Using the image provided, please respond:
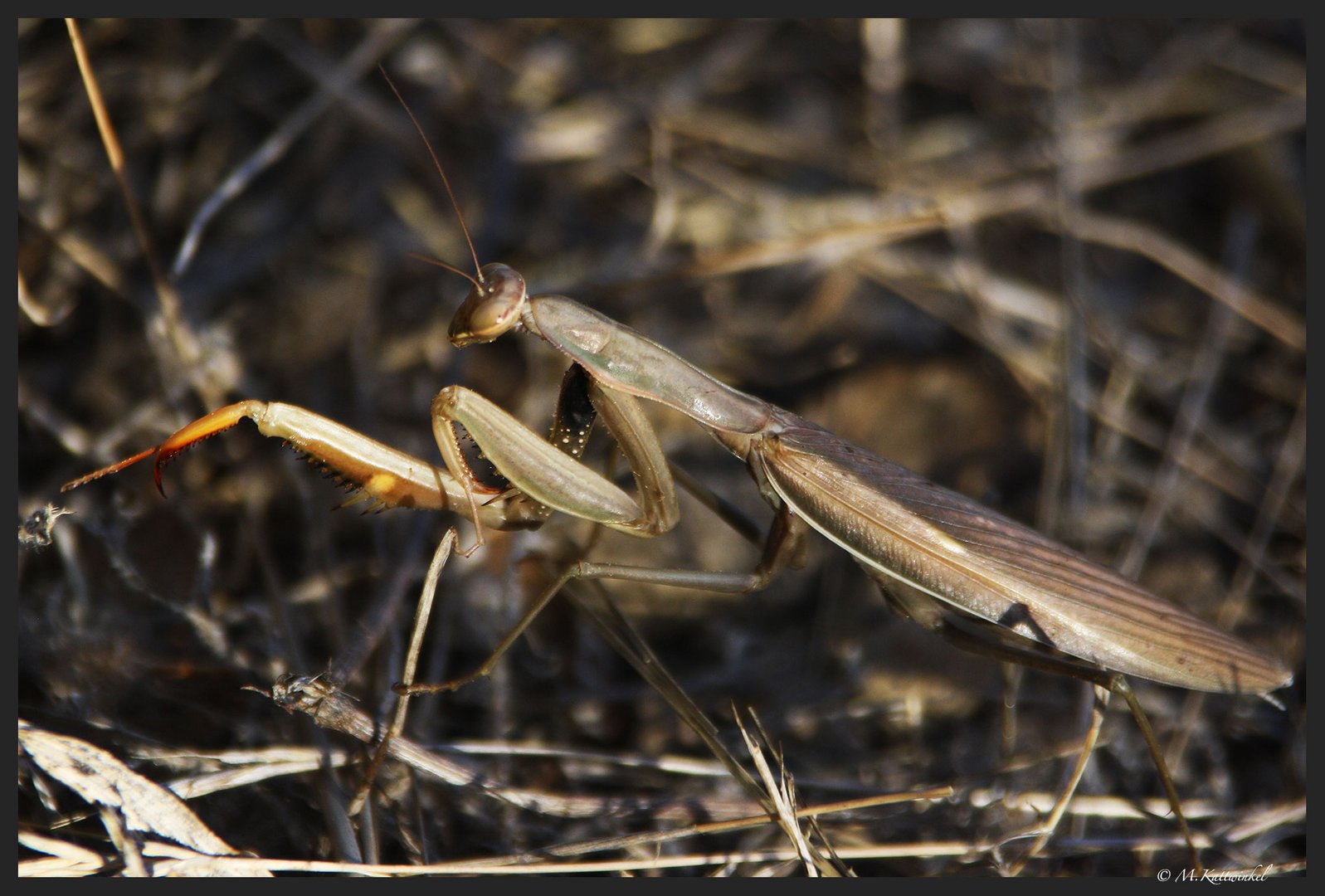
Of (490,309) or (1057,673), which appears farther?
(1057,673)

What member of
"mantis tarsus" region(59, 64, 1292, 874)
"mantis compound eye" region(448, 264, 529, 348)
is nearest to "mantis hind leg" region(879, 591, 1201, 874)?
"mantis tarsus" region(59, 64, 1292, 874)

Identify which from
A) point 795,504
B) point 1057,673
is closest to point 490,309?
point 795,504

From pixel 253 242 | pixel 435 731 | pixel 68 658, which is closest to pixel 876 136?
pixel 253 242

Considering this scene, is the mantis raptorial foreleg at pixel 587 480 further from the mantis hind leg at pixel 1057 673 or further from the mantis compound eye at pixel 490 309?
the mantis hind leg at pixel 1057 673

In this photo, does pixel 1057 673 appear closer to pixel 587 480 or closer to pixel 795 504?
pixel 795 504

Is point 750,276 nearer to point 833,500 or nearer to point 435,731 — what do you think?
point 833,500

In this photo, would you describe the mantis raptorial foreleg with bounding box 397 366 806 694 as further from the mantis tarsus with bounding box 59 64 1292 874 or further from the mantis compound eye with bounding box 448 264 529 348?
the mantis compound eye with bounding box 448 264 529 348

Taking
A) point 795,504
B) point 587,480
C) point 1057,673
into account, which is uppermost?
point 795,504
